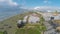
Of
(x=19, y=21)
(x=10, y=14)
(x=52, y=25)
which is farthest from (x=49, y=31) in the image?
(x=10, y=14)

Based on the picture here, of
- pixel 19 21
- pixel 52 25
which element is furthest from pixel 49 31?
pixel 19 21

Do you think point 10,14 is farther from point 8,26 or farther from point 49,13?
point 49,13

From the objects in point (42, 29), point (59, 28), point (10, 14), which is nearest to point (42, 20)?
point (42, 29)

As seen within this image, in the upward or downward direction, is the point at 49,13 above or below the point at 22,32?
above

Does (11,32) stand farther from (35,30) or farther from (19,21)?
(35,30)

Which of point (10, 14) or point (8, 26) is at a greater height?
point (10, 14)

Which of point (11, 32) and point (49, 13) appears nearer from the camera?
point (11, 32)

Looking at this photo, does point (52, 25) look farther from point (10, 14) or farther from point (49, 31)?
point (10, 14)
